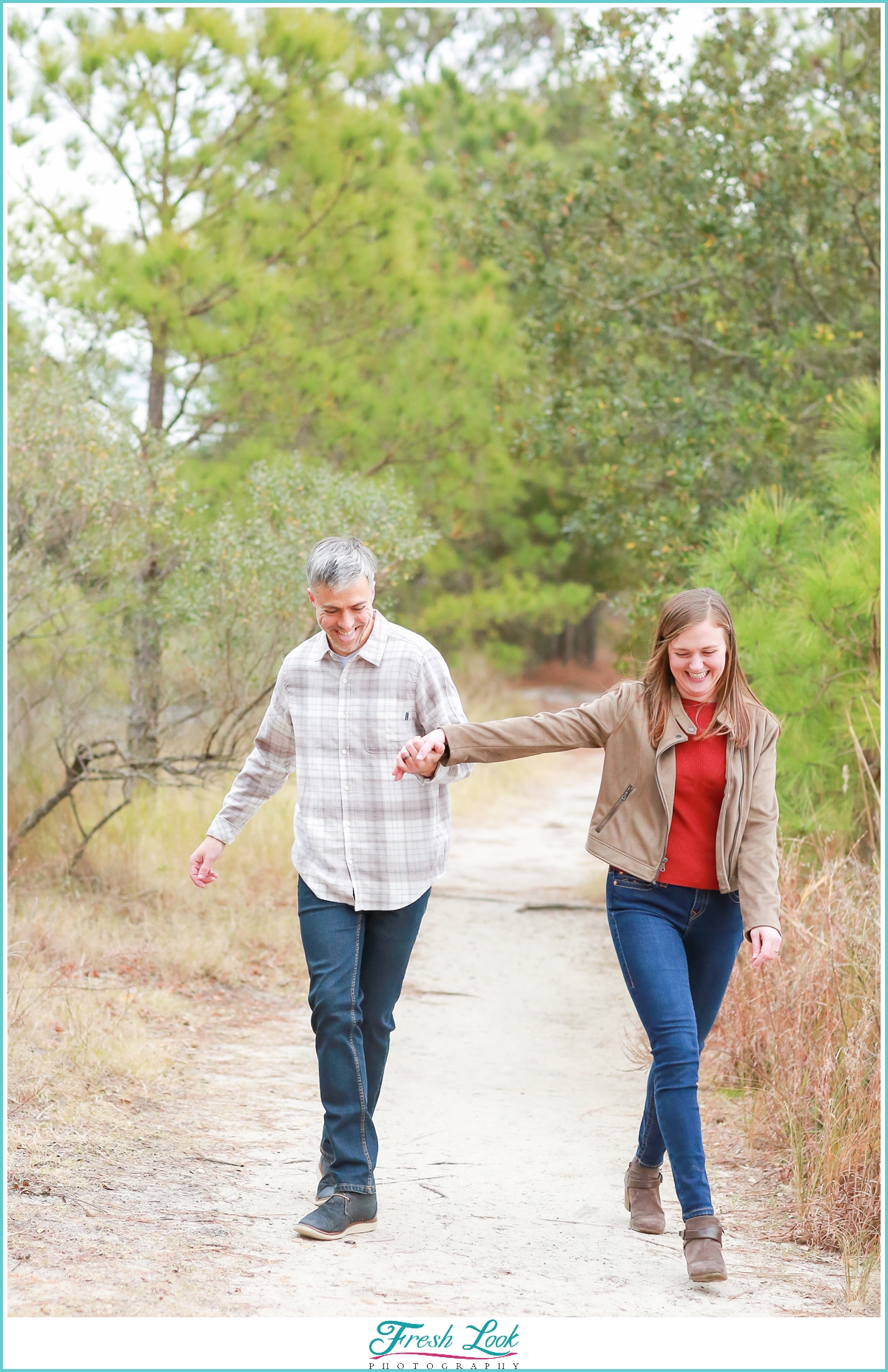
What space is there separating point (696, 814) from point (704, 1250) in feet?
3.49

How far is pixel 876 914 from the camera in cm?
518

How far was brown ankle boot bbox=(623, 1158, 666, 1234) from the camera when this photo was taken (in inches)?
154

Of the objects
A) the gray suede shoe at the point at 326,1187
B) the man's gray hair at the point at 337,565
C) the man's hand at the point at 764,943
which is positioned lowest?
the gray suede shoe at the point at 326,1187

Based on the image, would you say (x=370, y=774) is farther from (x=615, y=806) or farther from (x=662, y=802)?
(x=662, y=802)

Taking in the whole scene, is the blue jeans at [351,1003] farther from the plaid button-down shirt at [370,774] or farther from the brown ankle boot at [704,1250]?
the brown ankle boot at [704,1250]

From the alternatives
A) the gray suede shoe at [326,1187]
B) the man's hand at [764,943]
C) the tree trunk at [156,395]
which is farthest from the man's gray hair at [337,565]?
the tree trunk at [156,395]

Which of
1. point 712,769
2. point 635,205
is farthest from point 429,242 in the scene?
point 712,769

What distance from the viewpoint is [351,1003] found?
369 cm

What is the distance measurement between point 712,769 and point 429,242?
9.25 metres

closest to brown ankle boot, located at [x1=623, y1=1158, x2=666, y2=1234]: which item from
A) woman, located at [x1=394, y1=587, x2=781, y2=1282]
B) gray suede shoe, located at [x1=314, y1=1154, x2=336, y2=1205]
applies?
woman, located at [x1=394, y1=587, x2=781, y2=1282]

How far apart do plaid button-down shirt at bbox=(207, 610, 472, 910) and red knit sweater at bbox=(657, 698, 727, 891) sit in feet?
1.88

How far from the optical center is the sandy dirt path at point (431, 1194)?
3371 mm

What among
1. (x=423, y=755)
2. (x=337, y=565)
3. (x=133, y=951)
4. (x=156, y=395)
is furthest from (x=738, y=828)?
(x=156, y=395)

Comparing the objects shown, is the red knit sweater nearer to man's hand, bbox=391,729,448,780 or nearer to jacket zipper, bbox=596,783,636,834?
jacket zipper, bbox=596,783,636,834
